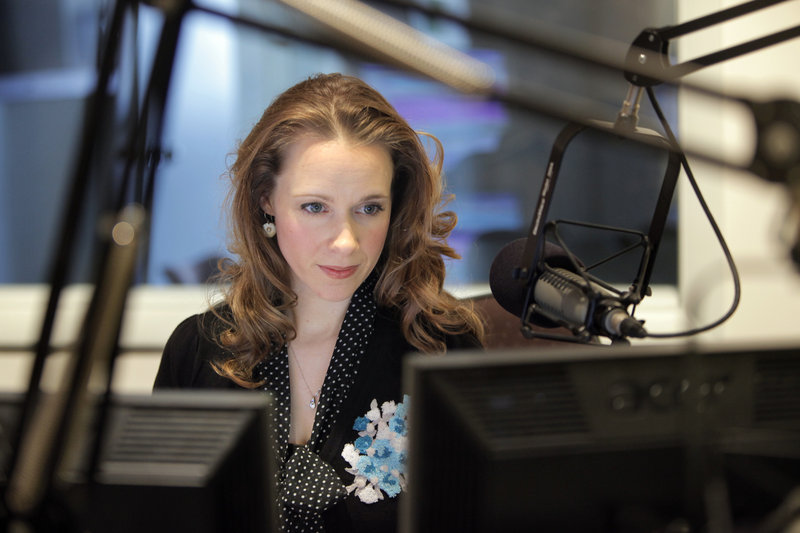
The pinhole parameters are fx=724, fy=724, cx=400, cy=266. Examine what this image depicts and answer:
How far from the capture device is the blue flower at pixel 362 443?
1.31m

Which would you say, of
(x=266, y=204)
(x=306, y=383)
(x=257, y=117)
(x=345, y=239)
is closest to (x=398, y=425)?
(x=306, y=383)

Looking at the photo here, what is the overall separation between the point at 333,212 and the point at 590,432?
32.9 inches

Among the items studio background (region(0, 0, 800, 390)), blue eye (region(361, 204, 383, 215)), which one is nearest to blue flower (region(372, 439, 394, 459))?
blue eye (region(361, 204, 383, 215))

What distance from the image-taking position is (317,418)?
1335mm

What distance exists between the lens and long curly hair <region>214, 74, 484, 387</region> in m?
1.41

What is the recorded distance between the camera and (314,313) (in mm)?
1506

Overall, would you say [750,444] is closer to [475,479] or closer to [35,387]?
[475,479]

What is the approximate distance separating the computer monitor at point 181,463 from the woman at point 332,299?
67 cm

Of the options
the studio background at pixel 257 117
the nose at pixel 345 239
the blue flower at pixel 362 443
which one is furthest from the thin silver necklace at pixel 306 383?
the studio background at pixel 257 117

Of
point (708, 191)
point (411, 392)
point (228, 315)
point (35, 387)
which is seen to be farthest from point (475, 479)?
point (708, 191)

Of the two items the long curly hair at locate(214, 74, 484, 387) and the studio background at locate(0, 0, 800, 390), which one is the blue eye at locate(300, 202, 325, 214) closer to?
the long curly hair at locate(214, 74, 484, 387)

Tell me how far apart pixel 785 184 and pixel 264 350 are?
1107 millimetres

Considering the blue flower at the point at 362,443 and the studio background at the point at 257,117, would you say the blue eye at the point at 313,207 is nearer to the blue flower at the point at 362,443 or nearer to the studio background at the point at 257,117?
the blue flower at the point at 362,443

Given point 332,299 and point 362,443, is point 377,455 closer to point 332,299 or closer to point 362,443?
point 362,443
